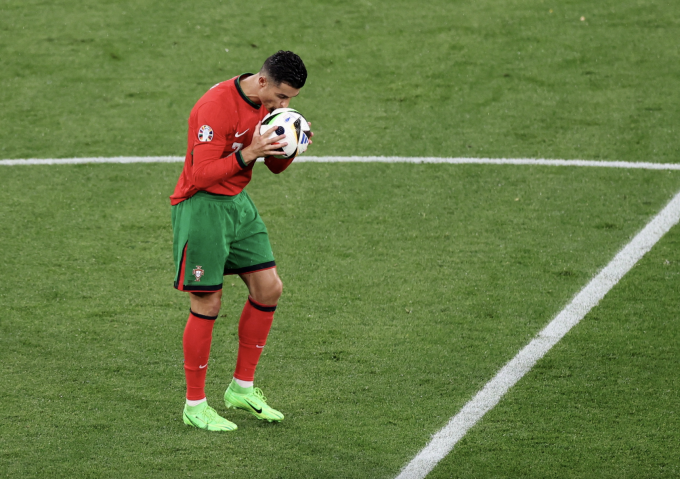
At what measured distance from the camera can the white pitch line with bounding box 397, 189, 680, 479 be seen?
4.33 metres

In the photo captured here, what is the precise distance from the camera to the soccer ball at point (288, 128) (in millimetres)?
4266

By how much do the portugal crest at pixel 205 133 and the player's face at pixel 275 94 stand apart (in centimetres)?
33

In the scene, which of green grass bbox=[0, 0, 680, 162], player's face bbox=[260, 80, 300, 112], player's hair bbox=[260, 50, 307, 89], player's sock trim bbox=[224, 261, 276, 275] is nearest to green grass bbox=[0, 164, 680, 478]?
green grass bbox=[0, 0, 680, 162]

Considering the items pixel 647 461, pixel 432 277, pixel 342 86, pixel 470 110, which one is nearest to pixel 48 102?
pixel 342 86

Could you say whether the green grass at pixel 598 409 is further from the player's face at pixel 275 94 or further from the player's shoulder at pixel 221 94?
the player's shoulder at pixel 221 94

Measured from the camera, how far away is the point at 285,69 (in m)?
4.18

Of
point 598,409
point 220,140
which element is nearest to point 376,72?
point 220,140

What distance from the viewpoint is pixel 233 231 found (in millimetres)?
4441

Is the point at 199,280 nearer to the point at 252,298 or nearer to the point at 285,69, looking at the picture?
the point at 252,298

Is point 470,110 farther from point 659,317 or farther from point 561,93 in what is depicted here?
point 659,317

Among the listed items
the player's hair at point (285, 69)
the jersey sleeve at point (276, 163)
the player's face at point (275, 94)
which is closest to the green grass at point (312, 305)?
the jersey sleeve at point (276, 163)

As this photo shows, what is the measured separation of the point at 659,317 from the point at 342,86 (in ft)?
15.1

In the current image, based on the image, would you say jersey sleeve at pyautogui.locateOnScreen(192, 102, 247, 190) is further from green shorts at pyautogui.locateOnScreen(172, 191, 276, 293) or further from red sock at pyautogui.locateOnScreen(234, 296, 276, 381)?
red sock at pyautogui.locateOnScreen(234, 296, 276, 381)

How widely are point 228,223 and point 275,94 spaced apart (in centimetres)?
70
